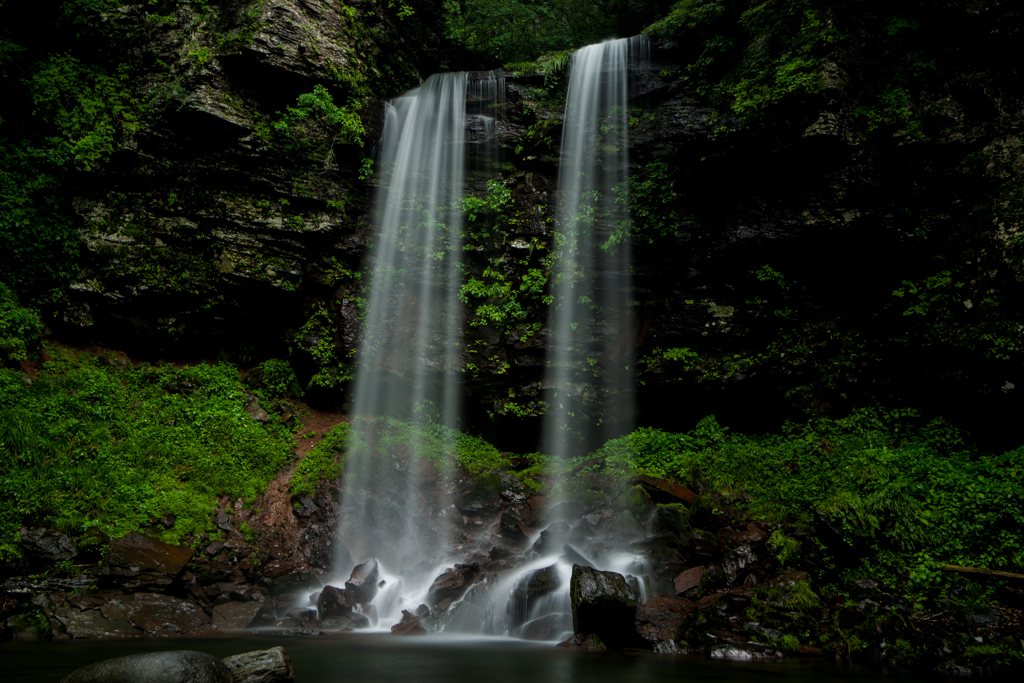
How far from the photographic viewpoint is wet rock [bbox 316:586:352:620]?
8.24 m

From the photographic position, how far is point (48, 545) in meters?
7.43

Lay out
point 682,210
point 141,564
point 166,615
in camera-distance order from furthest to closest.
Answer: point 682,210 < point 141,564 < point 166,615

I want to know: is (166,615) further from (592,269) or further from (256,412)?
(592,269)

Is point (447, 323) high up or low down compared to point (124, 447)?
up

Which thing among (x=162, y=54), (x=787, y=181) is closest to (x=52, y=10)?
(x=162, y=54)

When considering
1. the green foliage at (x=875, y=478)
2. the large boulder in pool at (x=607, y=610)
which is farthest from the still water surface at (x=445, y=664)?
the green foliage at (x=875, y=478)

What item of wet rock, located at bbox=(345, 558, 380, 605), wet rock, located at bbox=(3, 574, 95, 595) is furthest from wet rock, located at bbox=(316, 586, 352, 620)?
wet rock, located at bbox=(3, 574, 95, 595)

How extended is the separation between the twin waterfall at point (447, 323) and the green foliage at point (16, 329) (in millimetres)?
6626

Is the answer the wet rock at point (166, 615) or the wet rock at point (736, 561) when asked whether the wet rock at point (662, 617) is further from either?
the wet rock at point (166, 615)

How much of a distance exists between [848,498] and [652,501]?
3086mm

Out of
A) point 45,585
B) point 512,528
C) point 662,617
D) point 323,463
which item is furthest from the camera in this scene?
point 323,463

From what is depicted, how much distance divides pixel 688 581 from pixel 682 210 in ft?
27.0

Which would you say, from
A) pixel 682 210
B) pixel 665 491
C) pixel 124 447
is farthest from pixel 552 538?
pixel 124 447

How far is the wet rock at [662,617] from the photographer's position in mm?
6645
